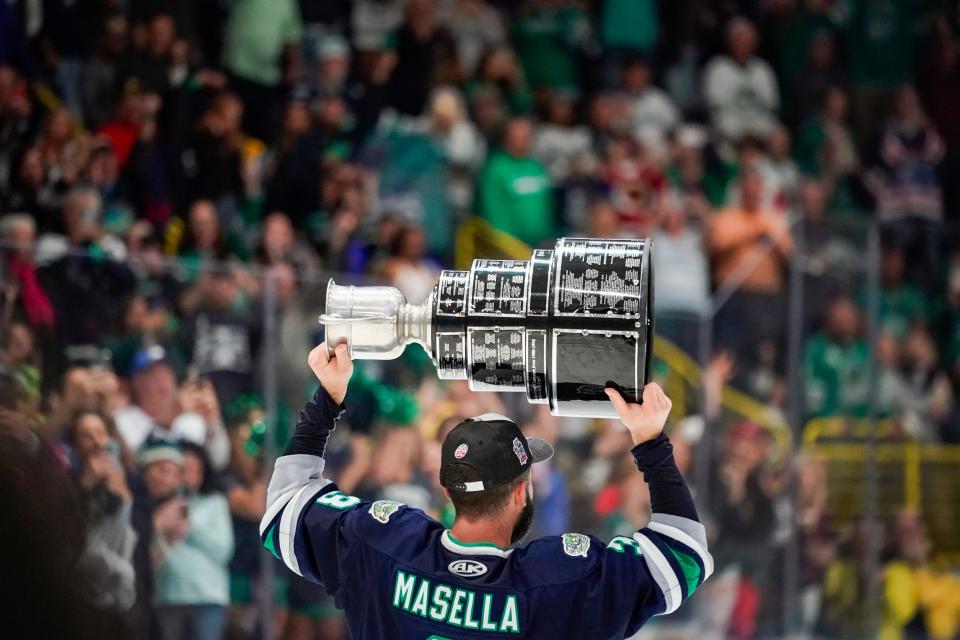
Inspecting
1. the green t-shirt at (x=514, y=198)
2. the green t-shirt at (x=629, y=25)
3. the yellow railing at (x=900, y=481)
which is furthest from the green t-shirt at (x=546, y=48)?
the yellow railing at (x=900, y=481)

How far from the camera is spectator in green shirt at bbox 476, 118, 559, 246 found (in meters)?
7.96

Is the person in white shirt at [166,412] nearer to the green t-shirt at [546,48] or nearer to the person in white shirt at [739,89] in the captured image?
the green t-shirt at [546,48]

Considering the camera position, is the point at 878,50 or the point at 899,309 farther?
the point at 878,50

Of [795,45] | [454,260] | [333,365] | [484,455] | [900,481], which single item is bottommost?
[900,481]

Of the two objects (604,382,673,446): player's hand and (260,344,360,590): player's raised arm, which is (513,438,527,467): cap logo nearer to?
(604,382,673,446): player's hand

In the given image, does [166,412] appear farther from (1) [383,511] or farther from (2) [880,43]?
(2) [880,43]

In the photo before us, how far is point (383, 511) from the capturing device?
2.70 m

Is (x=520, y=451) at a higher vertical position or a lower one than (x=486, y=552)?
higher

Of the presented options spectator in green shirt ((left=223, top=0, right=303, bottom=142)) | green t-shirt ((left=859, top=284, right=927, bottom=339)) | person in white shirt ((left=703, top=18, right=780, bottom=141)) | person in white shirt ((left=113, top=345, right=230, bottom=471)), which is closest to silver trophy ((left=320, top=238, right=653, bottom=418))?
person in white shirt ((left=113, top=345, right=230, bottom=471))

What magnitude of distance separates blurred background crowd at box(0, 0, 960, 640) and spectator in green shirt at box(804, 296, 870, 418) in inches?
0.5

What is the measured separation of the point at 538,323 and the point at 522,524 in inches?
15.7

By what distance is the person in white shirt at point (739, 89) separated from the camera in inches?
382

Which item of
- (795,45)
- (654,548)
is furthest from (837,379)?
(654,548)

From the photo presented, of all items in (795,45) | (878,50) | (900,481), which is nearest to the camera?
(900,481)
